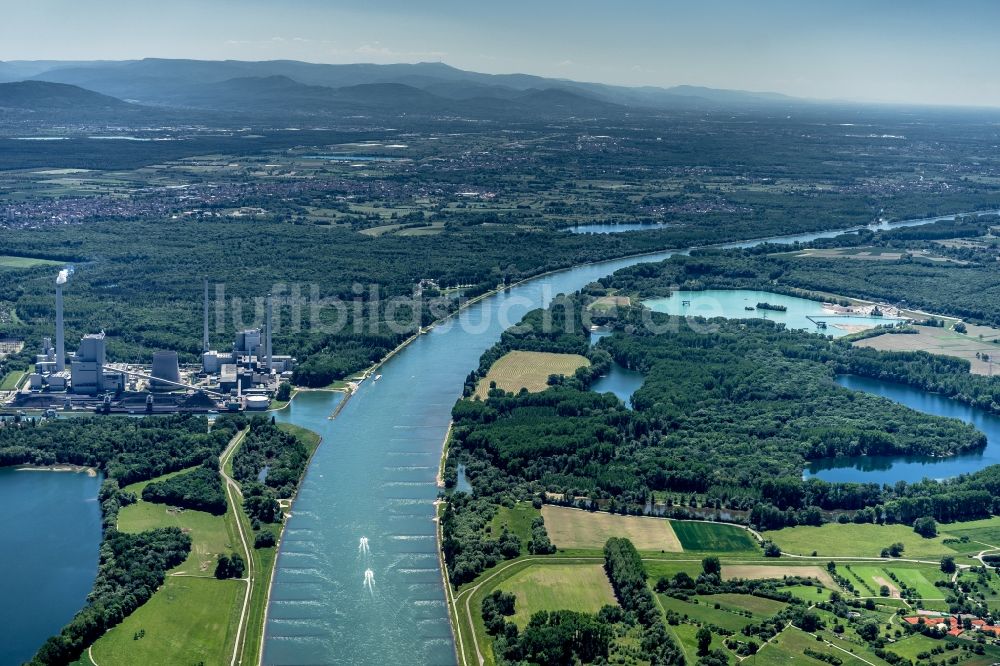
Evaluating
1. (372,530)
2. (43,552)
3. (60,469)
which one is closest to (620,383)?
(372,530)

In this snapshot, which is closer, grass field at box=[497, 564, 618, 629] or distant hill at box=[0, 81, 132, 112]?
grass field at box=[497, 564, 618, 629]

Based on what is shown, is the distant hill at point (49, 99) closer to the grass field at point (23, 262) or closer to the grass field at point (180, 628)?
the grass field at point (23, 262)

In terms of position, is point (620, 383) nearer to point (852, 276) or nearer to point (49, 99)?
point (852, 276)

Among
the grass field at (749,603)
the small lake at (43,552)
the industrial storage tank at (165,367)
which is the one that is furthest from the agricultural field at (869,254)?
the small lake at (43,552)

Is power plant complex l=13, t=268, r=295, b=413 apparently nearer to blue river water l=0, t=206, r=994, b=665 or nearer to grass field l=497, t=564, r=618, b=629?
blue river water l=0, t=206, r=994, b=665

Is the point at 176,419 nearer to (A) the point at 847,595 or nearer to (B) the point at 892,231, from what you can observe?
(A) the point at 847,595

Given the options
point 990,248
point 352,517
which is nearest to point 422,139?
point 990,248

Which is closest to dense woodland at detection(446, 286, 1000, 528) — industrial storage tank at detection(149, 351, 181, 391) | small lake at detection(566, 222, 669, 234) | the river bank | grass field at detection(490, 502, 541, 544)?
grass field at detection(490, 502, 541, 544)
